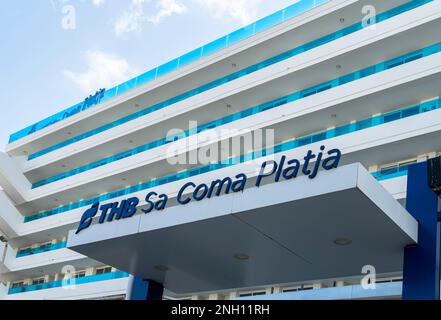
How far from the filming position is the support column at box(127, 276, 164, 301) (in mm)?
20750

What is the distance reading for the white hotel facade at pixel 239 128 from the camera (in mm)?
32500

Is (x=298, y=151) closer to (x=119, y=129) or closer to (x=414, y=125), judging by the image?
(x=414, y=125)

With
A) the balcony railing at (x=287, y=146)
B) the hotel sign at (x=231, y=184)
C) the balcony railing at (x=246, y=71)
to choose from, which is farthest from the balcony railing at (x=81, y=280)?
the hotel sign at (x=231, y=184)

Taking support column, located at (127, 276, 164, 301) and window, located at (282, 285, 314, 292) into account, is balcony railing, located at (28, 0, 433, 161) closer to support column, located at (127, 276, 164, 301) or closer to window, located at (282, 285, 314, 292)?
window, located at (282, 285, 314, 292)

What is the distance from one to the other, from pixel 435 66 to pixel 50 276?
3379cm

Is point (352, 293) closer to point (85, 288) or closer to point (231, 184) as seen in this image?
point (231, 184)

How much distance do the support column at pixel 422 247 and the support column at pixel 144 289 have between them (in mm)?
8600

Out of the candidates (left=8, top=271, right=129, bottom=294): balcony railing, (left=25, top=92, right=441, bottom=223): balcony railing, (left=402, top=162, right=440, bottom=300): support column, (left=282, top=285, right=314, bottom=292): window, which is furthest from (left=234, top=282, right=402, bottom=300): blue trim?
(left=402, top=162, right=440, bottom=300): support column

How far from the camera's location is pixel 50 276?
169 feet

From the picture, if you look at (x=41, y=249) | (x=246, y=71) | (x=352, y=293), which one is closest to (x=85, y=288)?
(x=41, y=249)

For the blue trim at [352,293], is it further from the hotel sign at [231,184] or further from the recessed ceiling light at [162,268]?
the hotel sign at [231,184]

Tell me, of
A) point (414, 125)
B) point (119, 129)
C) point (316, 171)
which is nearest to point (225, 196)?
point (316, 171)

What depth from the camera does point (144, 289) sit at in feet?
68.2

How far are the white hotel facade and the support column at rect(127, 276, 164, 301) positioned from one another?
16.5 inches
